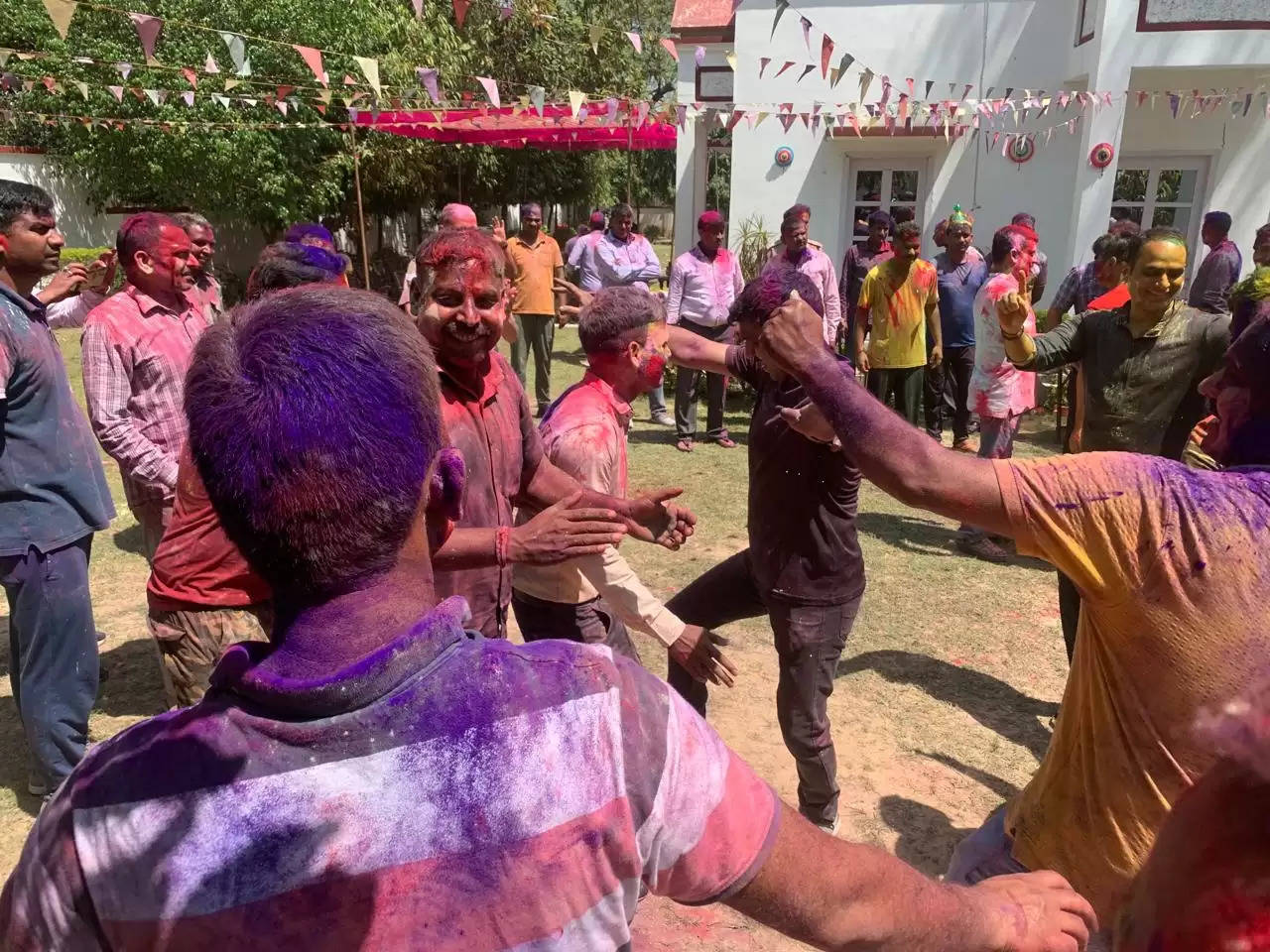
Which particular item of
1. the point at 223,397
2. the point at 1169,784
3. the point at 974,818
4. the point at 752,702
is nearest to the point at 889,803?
the point at 974,818

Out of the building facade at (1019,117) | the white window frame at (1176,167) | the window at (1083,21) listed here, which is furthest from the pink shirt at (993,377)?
the white window frame at (1176,167)

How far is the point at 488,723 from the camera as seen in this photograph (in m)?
0.97

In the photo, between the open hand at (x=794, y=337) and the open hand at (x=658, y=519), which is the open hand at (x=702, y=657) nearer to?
the open hand at (x=658, y=519)

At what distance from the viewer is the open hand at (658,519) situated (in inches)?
101

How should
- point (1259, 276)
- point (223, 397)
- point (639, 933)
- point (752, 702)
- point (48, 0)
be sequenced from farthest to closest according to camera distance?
point (48, 0) < point (752, 702) < point (1259, 276) < point (639, 933) < point (223, 397)


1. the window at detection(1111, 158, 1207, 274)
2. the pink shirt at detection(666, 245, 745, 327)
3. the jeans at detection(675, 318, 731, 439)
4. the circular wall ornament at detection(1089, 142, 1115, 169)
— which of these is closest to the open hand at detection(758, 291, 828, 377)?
the jeans at detection(675, 318, 731, 439)

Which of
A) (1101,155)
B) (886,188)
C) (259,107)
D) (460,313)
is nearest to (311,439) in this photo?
(460,313)

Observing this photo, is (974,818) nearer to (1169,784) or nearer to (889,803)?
(889,803)

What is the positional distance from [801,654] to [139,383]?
9.41 ft

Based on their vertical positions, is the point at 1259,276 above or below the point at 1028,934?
above

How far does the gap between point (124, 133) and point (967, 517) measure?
1792 cm

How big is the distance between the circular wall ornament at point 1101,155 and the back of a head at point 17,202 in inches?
459

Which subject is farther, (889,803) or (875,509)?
(875,509)

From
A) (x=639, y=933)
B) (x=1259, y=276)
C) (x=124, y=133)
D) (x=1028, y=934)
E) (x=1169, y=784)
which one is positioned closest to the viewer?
(x=1028, y=934)
